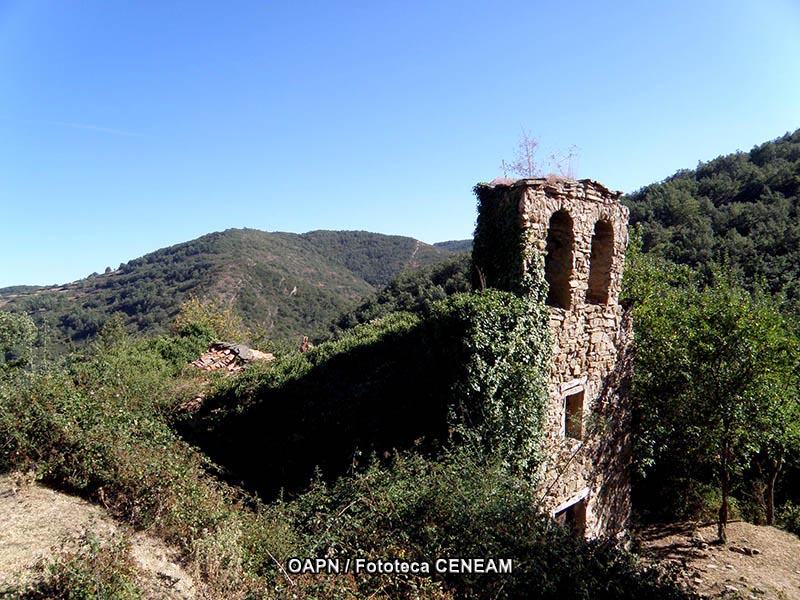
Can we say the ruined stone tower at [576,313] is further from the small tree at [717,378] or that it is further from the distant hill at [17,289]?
the distant hill at [17,289]

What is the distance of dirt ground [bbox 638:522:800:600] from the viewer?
7.93 meters

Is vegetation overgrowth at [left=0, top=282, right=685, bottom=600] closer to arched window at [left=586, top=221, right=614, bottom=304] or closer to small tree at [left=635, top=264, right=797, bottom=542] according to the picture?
arched window at [left=586, top=221, right=614, bottom=304]

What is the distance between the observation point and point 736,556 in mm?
9461

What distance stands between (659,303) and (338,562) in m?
9.81

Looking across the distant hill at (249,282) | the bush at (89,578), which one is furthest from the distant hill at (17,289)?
the bush at (89,578)

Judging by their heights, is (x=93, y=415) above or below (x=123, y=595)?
above

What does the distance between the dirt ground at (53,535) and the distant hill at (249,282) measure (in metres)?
24.6

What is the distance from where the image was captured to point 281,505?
20.9 ft

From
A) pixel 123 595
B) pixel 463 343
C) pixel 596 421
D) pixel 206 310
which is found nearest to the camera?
pixel 123 595

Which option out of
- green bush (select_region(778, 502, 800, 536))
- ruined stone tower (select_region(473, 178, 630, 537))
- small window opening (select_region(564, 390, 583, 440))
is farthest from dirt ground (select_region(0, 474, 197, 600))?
green bush (select_region(778, 502, 800, 536))

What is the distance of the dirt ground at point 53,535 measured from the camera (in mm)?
4387

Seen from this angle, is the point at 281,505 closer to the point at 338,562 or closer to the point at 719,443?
the point at 338,562

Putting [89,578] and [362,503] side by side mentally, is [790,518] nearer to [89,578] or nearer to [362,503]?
[362,503]

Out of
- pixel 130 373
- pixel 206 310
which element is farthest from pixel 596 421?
pixel 206 310
